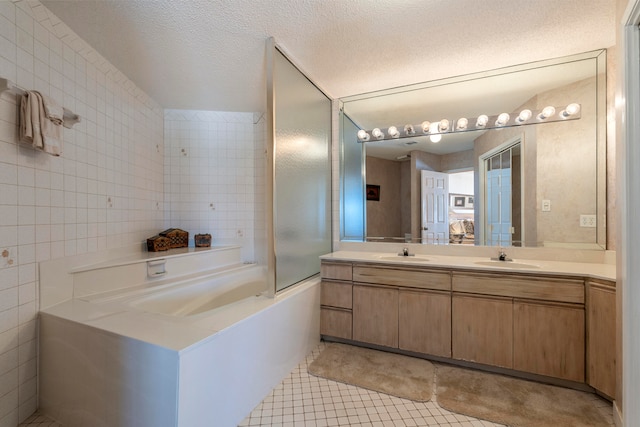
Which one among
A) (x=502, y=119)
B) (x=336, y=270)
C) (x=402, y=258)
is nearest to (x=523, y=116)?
(x=502, y=119)

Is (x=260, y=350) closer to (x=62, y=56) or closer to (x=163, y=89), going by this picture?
(x=62, y=56)

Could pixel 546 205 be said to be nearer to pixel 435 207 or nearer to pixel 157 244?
pixel 435 207

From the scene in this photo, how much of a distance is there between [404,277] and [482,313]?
22.2 inches

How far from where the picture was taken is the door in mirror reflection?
218 centimetres

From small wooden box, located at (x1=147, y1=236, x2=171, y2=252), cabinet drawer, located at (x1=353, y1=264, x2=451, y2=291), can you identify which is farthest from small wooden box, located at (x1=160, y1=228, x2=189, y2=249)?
cabinet drawer, located at (x1=353, y1=264, x2=451, y2=291)

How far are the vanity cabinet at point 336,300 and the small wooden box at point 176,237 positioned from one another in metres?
1.66

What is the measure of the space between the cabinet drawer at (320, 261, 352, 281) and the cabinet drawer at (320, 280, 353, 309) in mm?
51

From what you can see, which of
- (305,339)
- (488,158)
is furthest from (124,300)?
(488,158)

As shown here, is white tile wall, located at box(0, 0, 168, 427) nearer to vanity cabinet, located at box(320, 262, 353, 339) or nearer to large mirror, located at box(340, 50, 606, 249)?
vanity cabinet, located at box(320, 262, 353, 339)

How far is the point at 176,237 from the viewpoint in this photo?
286 cm

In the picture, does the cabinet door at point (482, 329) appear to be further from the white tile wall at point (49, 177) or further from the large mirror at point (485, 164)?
the white tile wall at point (49, 177)

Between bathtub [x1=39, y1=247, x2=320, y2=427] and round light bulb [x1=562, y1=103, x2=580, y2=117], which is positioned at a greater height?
round light bulb [x1=562, y1=103, x2=580, y2=117]

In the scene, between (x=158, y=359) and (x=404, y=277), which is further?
(x=404, y=277)

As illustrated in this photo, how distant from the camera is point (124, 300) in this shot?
5.97 feet
